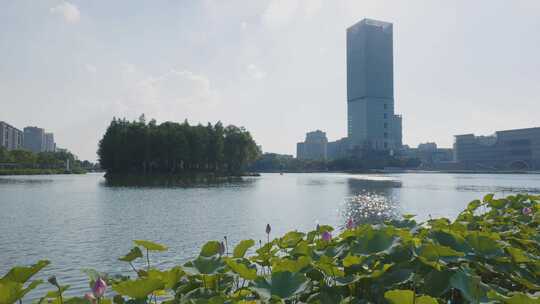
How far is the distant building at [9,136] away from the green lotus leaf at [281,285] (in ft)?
609

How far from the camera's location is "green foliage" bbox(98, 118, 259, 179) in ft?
230

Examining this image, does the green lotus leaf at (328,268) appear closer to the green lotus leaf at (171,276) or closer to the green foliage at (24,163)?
the green lotus leaf at (171,276)

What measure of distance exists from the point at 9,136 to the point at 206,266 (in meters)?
208

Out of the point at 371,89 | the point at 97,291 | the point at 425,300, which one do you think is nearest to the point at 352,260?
the point at 425,300

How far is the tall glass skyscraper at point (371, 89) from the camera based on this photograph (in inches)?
7101

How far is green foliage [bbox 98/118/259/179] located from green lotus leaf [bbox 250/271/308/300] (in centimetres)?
6956

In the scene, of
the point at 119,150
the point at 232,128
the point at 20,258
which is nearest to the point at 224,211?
the point at 20,258

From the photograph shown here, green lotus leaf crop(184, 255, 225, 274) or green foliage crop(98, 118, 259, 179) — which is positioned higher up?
green foliage crop(98, 118, 259, 179)

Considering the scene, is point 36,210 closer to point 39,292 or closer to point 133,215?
point 133,215

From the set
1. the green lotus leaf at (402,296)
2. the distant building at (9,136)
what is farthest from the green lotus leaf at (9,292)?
the distant building at (9,136)

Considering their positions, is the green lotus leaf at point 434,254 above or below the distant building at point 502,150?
below

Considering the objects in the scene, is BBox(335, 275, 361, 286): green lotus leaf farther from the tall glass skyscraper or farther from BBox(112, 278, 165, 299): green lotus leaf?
the tall glass skyscraper

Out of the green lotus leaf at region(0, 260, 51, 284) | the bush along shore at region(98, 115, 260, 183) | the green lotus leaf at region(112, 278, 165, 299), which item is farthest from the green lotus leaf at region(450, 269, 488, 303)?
the bush along shore at region(98, 115, 260, 183)

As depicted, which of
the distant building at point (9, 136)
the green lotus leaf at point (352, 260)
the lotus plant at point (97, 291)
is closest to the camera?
the lotus plant at point (97, 291)
